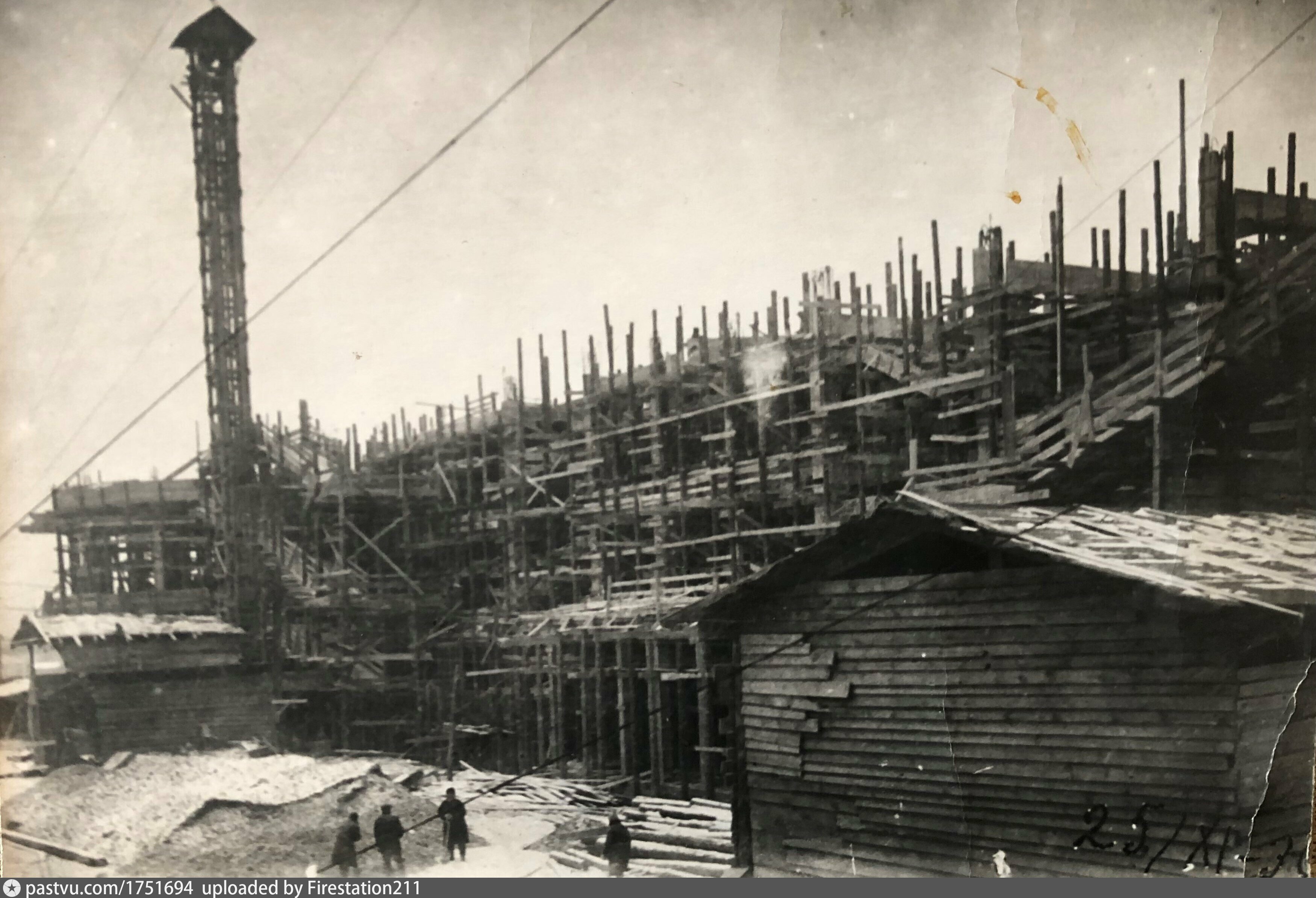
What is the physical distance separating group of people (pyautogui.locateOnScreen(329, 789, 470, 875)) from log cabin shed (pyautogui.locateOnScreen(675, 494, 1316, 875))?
10.7 feet

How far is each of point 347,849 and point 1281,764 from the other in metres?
7.97

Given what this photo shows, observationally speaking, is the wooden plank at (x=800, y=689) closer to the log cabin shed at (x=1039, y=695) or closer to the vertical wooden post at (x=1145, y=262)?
the log cabin shed at (x=1039, y=695)

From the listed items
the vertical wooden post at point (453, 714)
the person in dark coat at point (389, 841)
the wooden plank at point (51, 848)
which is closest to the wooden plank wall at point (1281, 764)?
the person in dark coat at point (389, 841)

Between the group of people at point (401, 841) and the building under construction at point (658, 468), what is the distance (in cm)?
104

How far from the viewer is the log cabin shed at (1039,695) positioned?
7.42 meters

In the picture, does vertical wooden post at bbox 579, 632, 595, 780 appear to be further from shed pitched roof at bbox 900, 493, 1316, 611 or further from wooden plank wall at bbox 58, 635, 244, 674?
shed pitched roof at bbox 900, 493, 1316, 611

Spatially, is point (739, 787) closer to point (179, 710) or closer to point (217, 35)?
point (217, 35)

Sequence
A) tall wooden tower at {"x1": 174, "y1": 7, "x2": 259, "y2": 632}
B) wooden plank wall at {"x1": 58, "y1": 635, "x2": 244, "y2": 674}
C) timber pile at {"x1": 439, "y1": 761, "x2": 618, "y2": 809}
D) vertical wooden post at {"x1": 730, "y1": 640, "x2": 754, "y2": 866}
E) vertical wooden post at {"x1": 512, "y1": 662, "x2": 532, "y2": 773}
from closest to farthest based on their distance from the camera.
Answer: vertical wooden post at {"x1": 730, "y1": 640, "x2": 754, "y2": 866} < tall wooden tower at {"x1": 174, "y1": 7, "x2": 259, "y2": 632} < wooden plank wall at {"x1": 58, "y1": 635, "x2": 244, "y2": 674} < timber pile at {"x1": 439, "y1": 761, "x2": 618, "y2": 809} < vertical wooden post at {"x1": 512, "y1": 662, "x2": 532, "y2": 773}

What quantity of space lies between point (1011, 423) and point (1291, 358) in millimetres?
2426

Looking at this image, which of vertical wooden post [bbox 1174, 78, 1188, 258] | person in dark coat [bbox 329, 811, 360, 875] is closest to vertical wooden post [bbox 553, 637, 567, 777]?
person in dark coat [bbox 329, 811, 360, 875]

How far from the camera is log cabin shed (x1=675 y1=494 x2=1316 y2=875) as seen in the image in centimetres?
742

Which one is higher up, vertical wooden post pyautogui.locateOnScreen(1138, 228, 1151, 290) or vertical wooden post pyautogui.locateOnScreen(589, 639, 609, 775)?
vertical wooden post pyautogui.locateOnScreen(1138, 228, 1151, 290)

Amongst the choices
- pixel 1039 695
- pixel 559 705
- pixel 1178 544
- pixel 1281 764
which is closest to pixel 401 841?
pixel 559 705

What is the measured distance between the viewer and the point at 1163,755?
24.7 feet
